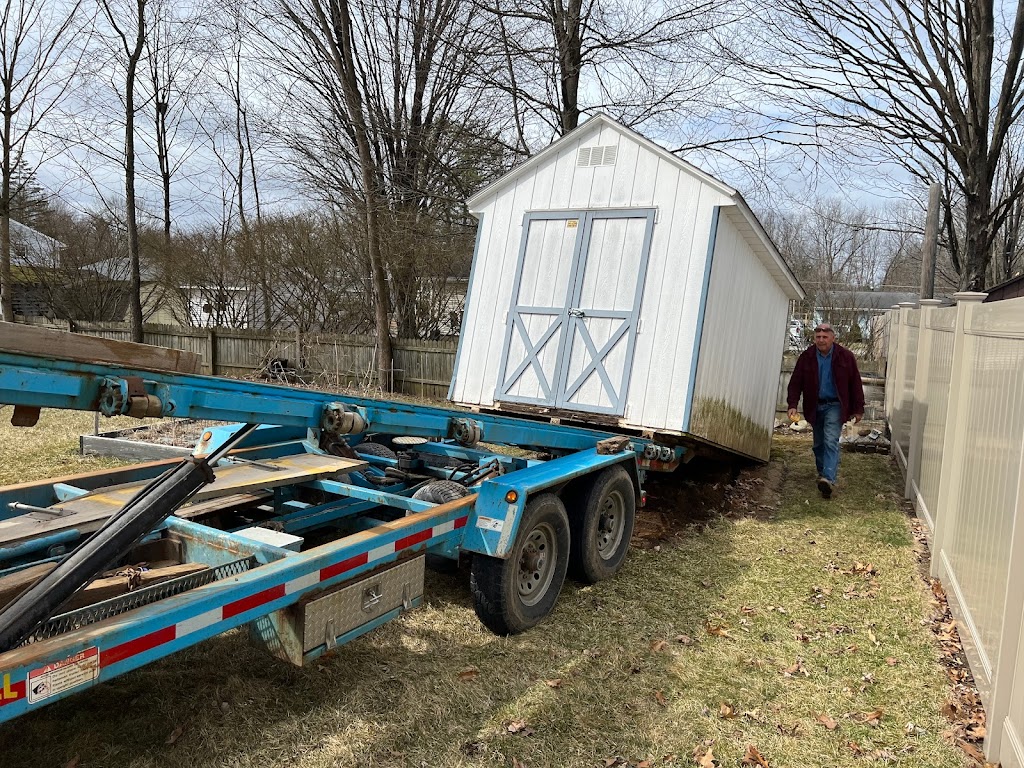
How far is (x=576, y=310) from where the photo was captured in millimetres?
7824

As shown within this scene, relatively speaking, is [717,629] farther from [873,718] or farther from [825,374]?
[825,374]

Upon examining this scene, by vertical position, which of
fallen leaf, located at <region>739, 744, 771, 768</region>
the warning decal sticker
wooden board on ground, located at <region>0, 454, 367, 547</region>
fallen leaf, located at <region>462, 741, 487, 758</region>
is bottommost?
fallen leaf, located at <region>462, 741, 487, 758</region>

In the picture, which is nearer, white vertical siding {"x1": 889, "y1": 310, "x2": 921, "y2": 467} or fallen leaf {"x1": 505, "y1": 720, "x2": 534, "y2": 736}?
fallen leaf {"x1": 505, "y1": 720, "x2": 534, "y2": 736}

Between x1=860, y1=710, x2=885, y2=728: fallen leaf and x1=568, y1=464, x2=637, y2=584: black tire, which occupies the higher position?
x1=568, y1=464, x2=637, y2=584: black tire

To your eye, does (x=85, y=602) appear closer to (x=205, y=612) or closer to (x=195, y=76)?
(x=205, y=612)

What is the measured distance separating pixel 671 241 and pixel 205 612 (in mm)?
6036

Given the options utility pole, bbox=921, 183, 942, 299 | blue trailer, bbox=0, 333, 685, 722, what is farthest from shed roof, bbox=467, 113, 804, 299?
utility pole, bbox=921, 183, 942, 299

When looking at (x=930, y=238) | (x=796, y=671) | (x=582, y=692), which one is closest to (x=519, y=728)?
(x=582, y=692)

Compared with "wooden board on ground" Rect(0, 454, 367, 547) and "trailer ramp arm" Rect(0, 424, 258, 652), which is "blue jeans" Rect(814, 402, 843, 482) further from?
"trailer ramp arm" Rect(0, 424, 258, 652)

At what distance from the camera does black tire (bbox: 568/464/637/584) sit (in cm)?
512

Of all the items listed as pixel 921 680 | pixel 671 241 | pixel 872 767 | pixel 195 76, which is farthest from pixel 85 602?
pixel 195 76

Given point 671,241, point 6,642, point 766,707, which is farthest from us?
point 671,241

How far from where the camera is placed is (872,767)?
10.9ft

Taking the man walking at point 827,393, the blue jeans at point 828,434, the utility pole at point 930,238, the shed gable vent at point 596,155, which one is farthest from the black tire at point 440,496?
the utility pole at point 930,238
